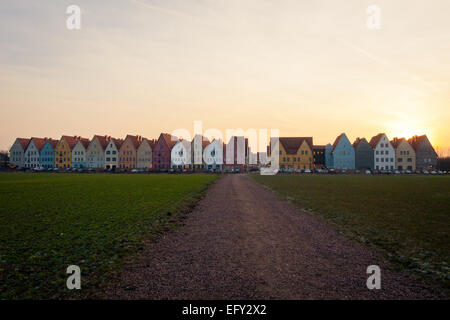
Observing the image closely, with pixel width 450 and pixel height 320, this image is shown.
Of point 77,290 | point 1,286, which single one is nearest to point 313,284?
point 77,290

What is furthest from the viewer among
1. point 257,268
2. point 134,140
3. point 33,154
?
point 33,154

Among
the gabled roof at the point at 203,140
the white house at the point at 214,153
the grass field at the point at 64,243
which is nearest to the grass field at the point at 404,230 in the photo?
the grass field at the point at 64,243

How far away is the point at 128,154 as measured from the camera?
111312mm

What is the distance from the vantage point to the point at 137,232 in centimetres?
1123

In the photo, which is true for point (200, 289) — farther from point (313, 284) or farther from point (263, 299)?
point (313, 284)

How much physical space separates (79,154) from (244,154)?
233 ft

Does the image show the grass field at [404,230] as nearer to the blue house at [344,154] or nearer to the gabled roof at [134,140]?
the blue house at [344,154]

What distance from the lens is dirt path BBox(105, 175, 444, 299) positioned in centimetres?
587

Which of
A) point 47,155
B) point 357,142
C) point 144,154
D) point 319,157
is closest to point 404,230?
point 144,154

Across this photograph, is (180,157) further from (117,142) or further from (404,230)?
(404,230)

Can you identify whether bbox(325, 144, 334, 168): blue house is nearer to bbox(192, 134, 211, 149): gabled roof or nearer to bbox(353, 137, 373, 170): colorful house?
bbox(353, 137, 373, 170): colorful house

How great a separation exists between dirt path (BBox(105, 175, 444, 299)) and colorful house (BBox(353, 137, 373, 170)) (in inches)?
4159

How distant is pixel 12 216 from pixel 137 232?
8.51 m

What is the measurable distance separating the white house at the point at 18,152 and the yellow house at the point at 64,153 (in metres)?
17.9
